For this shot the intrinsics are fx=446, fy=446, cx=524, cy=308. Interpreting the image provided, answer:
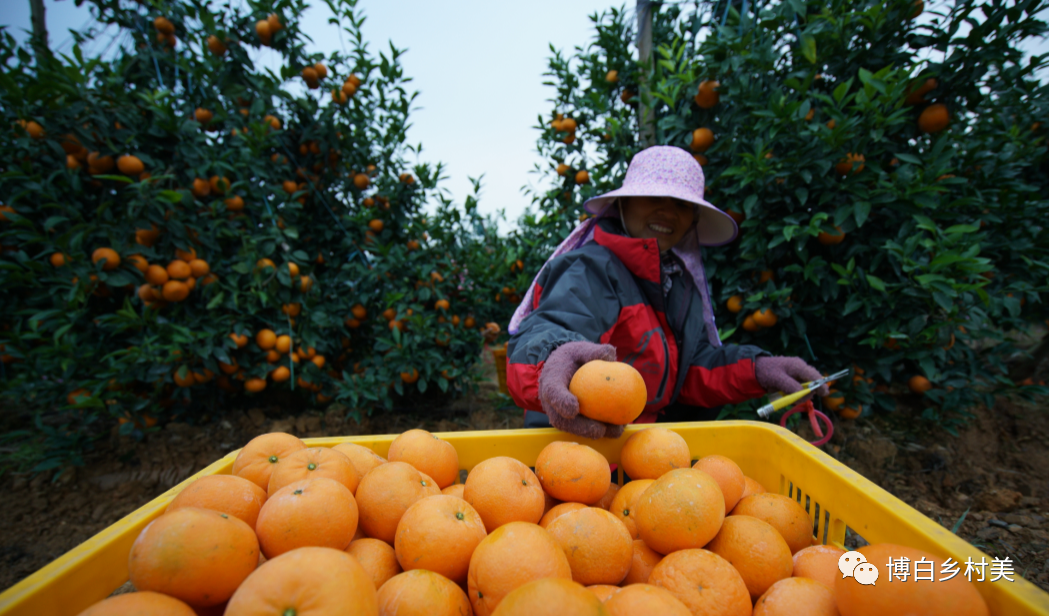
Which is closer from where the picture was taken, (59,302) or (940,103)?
(940,103)

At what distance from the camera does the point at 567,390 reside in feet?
4.25

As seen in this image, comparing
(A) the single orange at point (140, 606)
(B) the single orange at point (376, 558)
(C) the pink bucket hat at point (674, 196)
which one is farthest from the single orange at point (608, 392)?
(A) the single orange at point (140, 606)

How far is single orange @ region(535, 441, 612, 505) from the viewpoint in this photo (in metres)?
1.23

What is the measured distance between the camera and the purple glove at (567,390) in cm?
127

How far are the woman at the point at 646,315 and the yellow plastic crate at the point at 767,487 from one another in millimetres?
240

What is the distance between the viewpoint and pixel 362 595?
74cm

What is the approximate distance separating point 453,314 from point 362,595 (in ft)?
11.0

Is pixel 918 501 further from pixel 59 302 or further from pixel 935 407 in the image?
pixel 59 302

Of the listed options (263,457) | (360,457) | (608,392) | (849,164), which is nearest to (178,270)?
(263,457)

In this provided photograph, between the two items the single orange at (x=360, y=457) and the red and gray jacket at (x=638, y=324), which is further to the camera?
the red and gray jacket at (x=638, y=324)

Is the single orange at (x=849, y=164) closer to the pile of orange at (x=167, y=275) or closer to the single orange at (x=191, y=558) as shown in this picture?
the single orange at (x=191, y=558)

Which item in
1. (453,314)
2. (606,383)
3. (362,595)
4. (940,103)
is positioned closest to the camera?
(362,595)

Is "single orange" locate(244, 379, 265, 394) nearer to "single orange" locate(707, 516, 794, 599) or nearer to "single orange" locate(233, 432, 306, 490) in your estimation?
"single orange" locate(233, 432, 306, 490)

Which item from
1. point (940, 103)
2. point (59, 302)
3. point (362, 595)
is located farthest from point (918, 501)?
point (59, 302)
